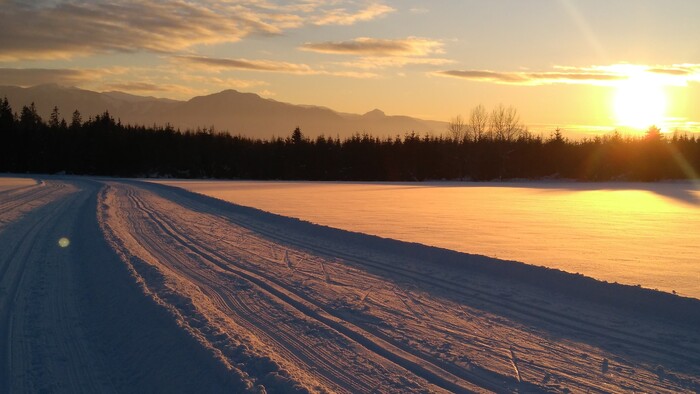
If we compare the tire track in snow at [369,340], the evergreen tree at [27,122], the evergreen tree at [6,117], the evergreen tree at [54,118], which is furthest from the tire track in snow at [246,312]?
the evergreen tree at [54,118]

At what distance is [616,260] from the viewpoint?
12.4 m

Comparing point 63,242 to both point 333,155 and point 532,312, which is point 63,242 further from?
point 333,155

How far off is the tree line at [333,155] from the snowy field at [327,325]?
74.7 meters

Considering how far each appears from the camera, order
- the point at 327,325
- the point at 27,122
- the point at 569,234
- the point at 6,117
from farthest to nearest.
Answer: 1. the point at 27,122
2. the point at 6,117
3. the point at 569,234
4. the point at 327,325

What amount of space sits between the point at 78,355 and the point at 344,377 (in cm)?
299

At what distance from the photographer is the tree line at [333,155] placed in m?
80.6

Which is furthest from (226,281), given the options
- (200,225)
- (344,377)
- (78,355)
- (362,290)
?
(200,225)

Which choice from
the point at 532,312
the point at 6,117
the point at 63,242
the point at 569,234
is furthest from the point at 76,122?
the point at 532,312

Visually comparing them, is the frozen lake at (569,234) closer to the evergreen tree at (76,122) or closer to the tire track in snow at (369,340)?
the tire track in snow at (369,340)

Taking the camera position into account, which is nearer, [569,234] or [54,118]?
[569,234]

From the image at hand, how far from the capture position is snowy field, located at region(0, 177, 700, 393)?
19.0 ft

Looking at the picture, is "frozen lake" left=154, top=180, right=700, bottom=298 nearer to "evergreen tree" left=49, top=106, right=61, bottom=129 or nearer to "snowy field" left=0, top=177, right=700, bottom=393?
"snowy field" left=0, top=177, right=700, bottom=393

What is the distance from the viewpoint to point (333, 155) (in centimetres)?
9131

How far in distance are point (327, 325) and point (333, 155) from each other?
84.2 m
